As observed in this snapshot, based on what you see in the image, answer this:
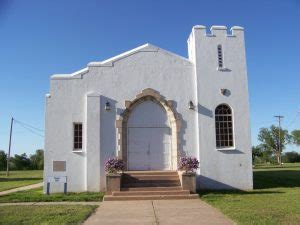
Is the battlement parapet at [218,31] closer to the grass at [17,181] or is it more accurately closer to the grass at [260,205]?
the grass at [260,205]

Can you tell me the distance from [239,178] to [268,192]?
1789 mm

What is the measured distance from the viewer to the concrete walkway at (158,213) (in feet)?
32.4

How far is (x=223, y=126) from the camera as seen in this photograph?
59.1 feet

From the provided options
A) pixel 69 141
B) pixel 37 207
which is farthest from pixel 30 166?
pixel 37 207

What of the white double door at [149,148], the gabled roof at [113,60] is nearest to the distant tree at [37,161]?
the gabled roof at [113,60]

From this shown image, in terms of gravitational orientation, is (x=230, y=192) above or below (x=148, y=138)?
below

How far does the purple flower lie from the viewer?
16016mm

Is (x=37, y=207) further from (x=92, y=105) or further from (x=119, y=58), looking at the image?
(x=119, y=58)

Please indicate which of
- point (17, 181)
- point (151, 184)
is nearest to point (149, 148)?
point (151, 184)

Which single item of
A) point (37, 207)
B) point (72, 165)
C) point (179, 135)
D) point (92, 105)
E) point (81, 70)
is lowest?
point (37, 207)

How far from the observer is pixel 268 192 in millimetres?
16062

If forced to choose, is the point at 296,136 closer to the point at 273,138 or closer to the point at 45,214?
the point at 273,138

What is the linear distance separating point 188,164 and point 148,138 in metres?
2.65

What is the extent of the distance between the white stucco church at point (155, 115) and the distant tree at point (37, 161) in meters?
54.2
